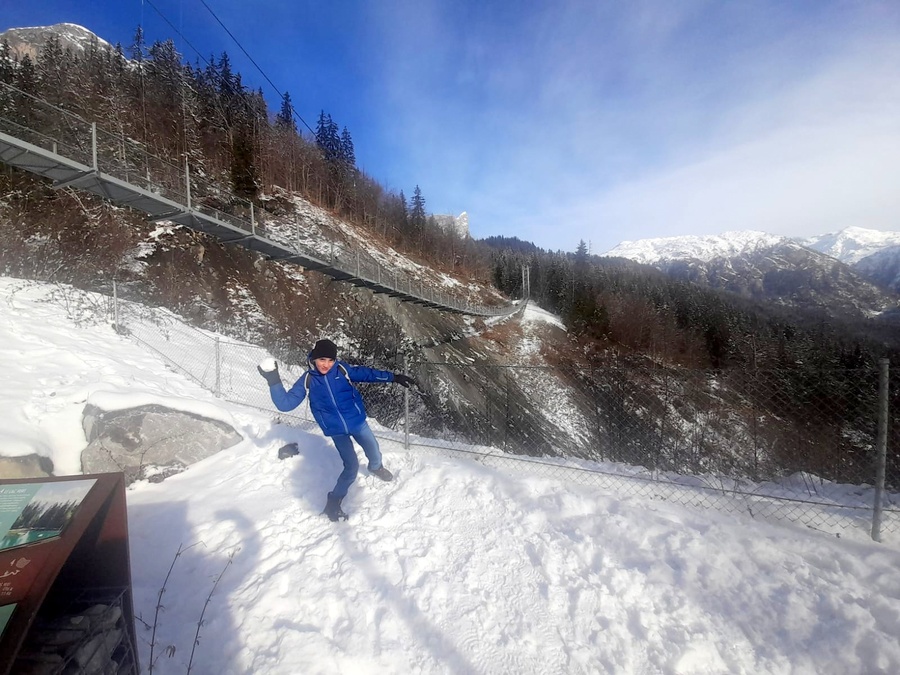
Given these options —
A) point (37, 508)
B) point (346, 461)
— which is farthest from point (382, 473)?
point (37, 508)

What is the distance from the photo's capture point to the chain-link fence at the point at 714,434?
12.1 feet

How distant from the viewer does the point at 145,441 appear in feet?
13.7

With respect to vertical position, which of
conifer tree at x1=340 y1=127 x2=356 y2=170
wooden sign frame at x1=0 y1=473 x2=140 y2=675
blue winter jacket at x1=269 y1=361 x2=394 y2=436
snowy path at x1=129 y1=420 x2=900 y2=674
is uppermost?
conifer tree at x1=340 y1=127 x2=356 y2=170

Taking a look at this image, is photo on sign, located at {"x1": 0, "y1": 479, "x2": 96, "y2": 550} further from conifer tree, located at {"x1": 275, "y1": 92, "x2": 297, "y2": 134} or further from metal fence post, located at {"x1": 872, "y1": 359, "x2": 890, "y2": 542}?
conifer tree, located at {"x1": 275, "y1": 92, "x2": 297, "y2": 134}

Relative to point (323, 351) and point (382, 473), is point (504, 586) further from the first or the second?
point (323, 351)

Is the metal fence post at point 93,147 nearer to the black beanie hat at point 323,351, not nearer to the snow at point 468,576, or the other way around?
the snow at point 468,576

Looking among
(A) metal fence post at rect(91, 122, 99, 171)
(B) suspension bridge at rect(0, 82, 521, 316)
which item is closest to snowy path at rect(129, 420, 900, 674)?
(A) metal fence post at rect(91, 122, 99, 171)

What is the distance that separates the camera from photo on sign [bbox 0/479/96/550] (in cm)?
175

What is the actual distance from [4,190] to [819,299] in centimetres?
19676

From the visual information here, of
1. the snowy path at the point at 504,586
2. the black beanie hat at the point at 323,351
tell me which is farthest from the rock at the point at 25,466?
the black beanie hat at the point at 323,351

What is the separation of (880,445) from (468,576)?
3.58 metres

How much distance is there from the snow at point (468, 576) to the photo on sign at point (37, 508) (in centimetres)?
118

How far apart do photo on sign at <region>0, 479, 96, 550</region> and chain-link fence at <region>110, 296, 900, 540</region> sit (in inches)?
129

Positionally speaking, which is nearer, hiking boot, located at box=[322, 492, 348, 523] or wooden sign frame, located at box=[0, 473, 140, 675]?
wooden sign frame, located at box=[0, 473, 140, 675]
